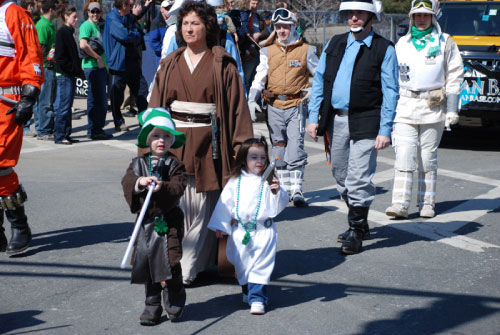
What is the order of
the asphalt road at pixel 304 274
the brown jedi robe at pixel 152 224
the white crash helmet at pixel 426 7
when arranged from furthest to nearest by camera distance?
the white crash helmet at pixel 426 7 → the asphalt road at pixel 304 274 → the brown jedi robe at pixel 152 224

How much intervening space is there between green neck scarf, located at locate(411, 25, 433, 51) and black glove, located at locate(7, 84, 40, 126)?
11.4 ft

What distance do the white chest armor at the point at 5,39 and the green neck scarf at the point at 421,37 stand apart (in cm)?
358

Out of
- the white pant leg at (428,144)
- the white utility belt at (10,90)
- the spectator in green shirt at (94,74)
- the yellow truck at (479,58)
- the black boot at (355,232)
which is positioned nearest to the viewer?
the white utility belt at (10,90)

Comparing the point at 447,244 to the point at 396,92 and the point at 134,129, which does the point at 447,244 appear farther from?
the point at 134,129

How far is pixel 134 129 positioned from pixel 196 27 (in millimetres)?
8111

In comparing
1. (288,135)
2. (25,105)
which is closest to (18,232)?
(25,105)

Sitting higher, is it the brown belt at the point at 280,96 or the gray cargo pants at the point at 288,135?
the brown belt at the point at 280,96

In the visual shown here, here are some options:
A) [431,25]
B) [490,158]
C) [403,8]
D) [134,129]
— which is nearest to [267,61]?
[431,25]

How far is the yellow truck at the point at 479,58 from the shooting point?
1115cm

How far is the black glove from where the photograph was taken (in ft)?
19.4

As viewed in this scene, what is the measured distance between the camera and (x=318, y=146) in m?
11.7

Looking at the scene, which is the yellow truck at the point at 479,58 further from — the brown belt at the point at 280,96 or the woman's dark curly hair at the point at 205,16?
the woman's dark curly hair at the point at 205,16

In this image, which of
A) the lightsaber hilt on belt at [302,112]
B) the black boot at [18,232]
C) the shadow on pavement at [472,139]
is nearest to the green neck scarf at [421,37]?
the lightsaber hilt on belt at [302,112]

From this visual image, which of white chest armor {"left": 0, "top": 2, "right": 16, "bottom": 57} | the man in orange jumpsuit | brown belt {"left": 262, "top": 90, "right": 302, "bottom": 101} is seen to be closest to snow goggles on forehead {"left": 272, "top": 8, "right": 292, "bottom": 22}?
brown belt {"left": 262, "top": 90, "right": 302, "bottom": 101}
